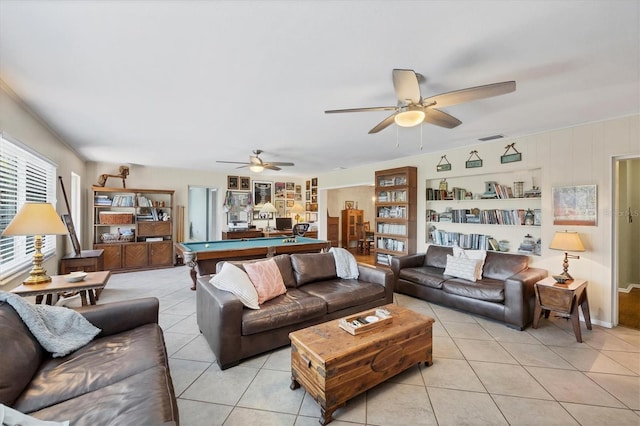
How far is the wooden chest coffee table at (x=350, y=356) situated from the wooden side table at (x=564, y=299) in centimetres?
169

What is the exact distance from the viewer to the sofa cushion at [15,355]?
1234 millimetres

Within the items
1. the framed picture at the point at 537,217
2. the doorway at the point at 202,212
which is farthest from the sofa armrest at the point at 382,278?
the doorway at the point at 202,212

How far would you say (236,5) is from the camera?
146 cm

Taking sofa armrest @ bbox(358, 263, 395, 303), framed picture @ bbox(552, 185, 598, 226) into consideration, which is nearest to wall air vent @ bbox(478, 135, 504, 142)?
framed picture @ bbox(552, 185, 598, 226)

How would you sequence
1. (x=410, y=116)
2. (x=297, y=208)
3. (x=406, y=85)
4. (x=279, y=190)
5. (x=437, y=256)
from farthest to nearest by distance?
(x=279, y=190) → (x=297, y=208) → (x=437, y=256) → (x=410, y=116) → (x=406, y=85)

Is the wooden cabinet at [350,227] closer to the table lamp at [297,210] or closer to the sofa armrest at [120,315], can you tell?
the table lamp at [297,210]

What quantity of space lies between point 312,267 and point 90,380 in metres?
2.30

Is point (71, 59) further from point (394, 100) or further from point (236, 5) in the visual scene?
point (394, 100)

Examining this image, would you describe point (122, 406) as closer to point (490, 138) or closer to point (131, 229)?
point (490, 138)

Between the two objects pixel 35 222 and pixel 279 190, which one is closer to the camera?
pixel 35 222

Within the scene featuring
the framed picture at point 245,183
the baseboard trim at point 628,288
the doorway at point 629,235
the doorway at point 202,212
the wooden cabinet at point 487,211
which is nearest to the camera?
the wooden cabinet at point 487,211

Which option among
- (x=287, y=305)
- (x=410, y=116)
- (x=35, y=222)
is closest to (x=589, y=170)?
(x=410, y=116)

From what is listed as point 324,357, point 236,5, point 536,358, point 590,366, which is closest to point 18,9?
point 236,5

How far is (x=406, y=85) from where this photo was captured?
1889 mm
